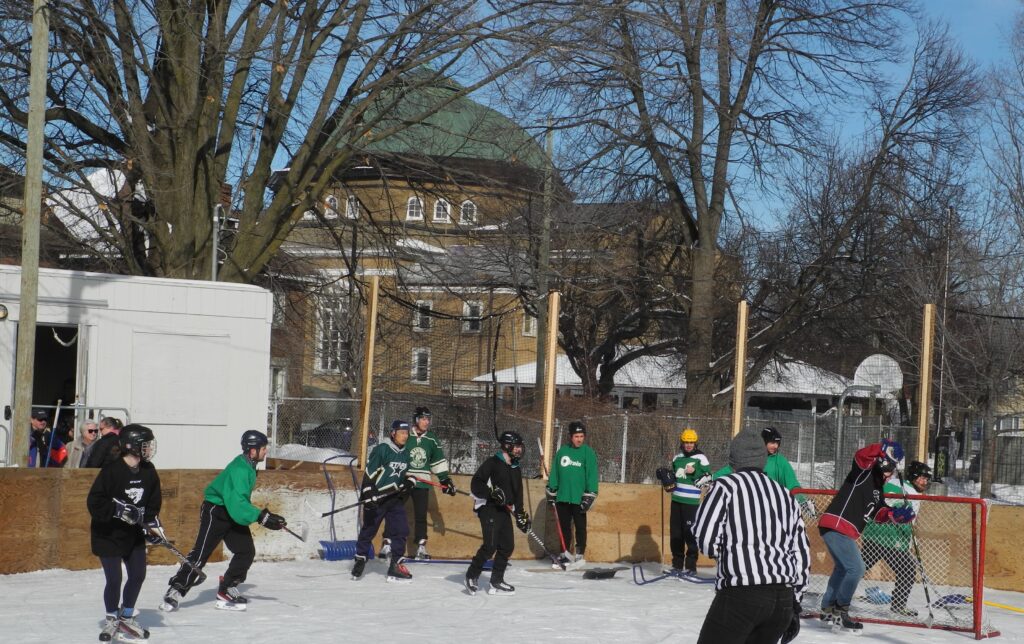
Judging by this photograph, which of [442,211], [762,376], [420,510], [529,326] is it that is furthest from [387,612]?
[762,376]

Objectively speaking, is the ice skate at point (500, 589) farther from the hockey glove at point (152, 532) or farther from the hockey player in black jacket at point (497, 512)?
the hockey glove at point (152, 532)

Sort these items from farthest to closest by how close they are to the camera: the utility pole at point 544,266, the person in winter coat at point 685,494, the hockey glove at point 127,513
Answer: the utility pole at point 544,266, the person in winter coat at point 685,494, the hockey glove at point 127,513

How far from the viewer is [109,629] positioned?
8.10 metres

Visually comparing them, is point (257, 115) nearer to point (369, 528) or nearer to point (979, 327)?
point (369, 528)

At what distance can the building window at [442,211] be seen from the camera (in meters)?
18.9

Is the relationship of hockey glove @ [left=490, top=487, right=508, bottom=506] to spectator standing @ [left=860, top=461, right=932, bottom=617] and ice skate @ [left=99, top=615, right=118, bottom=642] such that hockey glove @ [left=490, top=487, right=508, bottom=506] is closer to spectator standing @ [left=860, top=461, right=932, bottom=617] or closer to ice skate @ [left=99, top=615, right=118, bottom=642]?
Result: spectator standing @ [left=860, top=461, right=932, bottom=617]

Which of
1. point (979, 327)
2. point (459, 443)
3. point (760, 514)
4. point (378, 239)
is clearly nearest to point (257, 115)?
point (378, 239)

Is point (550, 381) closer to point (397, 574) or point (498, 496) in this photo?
point (498, 496)

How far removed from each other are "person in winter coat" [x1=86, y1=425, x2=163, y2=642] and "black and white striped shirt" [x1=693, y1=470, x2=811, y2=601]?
13.7ft

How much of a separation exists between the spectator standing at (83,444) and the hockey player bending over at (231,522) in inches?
106

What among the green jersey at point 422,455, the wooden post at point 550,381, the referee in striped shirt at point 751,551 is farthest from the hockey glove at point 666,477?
the referee in striped shirt at point 751,551

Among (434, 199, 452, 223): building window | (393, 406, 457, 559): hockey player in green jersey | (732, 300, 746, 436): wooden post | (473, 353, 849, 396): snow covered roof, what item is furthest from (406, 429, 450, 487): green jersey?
(473, 353, 849, 396): snow covered roof

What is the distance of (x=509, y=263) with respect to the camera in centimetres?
2312

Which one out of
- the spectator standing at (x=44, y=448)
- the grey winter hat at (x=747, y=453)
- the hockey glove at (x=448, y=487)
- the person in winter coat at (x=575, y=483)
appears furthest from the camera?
the spectator standing at (x=44, y=448)
